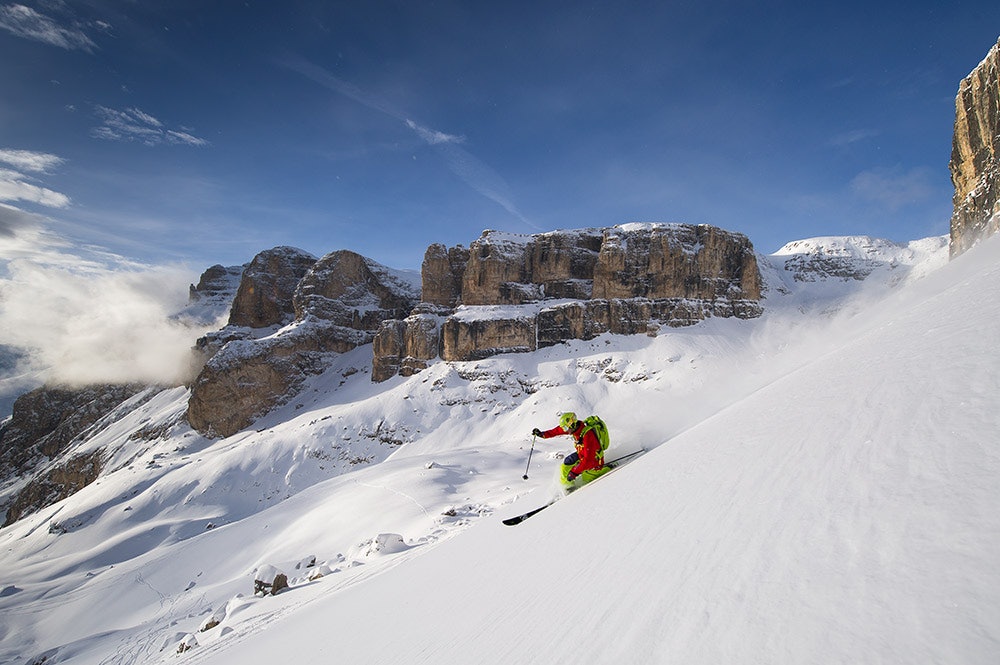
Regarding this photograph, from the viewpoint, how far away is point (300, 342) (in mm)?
77062

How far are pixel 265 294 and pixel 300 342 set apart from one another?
2625 centimetres

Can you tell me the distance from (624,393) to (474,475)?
33464 millimetres

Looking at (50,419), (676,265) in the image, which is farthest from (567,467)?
(50,419)

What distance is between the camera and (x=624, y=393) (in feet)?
186

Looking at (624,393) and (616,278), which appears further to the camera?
(616,278)

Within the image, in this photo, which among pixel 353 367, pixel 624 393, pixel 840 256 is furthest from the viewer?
pixel 840 256

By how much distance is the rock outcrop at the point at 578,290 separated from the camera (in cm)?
6731

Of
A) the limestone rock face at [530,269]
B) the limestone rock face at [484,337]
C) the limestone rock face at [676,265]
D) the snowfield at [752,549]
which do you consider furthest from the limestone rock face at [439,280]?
the snowfield at [752,549]

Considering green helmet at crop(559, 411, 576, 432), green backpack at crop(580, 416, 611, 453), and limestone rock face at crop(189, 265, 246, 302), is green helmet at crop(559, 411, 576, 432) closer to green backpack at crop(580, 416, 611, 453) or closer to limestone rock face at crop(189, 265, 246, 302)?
green backpack at crop(580, 416, 611, 453)

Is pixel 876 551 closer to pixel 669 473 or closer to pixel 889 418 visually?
pixel 889 418

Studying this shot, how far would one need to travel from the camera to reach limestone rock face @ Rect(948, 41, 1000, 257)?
24141 millimetres

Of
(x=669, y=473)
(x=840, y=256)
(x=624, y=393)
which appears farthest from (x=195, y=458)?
(x=840, y=256)

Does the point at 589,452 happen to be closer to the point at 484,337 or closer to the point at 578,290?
the point at 484,337

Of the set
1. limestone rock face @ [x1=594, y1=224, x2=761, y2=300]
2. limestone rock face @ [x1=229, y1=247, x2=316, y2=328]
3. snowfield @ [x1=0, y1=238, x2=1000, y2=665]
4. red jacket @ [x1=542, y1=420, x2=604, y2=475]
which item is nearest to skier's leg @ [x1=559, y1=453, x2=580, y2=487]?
red jacket @ [x1=542, y1=420, x2=604, y2=475]
